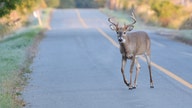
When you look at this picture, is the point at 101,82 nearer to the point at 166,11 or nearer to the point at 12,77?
the point at 12,77

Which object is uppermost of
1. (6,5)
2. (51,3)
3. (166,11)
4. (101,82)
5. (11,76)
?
(11,76)

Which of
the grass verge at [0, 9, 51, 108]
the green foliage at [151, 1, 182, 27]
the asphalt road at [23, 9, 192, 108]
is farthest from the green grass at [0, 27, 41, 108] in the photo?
the green foliage at [151, 1, 182, 27]

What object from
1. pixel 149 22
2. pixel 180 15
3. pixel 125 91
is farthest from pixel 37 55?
pixel 149 22

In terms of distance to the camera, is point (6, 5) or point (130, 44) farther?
point (6, 5)

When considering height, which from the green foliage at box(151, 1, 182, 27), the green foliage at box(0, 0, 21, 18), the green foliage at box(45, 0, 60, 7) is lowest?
the green foliage at box(45, 0, 60, 7)

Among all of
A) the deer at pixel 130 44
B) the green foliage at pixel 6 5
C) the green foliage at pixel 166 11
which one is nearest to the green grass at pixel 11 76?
the green foliage at pixel 6 5

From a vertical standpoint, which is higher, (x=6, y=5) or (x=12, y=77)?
(x=12, y=77)

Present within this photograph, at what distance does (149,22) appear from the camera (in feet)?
198

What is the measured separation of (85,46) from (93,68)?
11.1m

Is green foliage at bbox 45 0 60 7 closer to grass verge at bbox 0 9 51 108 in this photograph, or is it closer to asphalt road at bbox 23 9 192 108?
asphalt road at bbox 23 9 192 108

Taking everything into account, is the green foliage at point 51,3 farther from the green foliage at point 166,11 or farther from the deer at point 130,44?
the deer at point 130,44

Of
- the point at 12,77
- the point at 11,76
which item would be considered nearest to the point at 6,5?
the point at 11,76

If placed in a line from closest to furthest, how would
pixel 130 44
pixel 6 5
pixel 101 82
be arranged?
pixel 130 44 → pixel 101 82 → pixel 6 5

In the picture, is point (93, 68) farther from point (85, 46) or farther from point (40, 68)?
point (85, 46)
